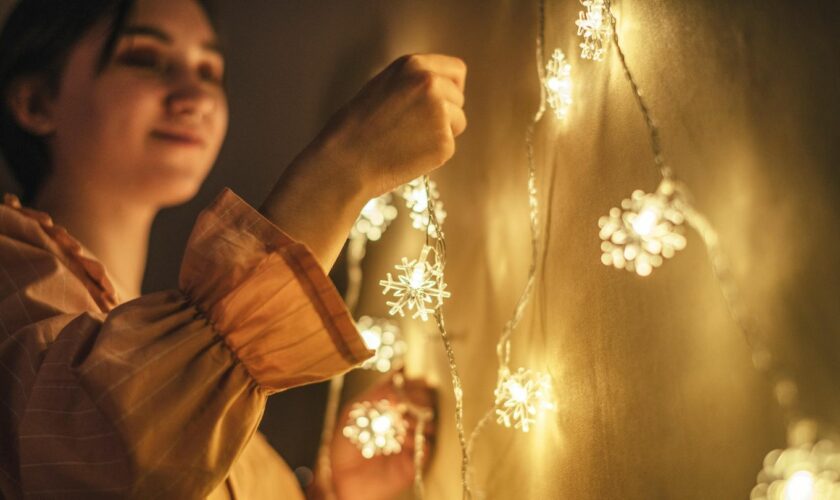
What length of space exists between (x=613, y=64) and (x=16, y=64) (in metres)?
0.91

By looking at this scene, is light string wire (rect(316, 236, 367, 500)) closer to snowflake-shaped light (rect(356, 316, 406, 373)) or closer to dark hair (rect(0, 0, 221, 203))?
snowflake-shaped light (rect(356, 316, 406, 373))

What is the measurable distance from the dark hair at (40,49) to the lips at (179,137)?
0.40 ft

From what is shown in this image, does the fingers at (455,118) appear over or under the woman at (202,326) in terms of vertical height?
over

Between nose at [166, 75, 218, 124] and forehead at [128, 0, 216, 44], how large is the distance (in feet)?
0.23

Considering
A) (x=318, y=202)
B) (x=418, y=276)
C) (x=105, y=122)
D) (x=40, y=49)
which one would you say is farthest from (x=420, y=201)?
(x=40, y=49)

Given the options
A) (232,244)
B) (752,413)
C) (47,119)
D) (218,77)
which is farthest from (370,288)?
(752,413)

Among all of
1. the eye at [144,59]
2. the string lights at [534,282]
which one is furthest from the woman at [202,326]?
the eye at [144,59]

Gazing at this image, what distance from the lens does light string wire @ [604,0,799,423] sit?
412mm

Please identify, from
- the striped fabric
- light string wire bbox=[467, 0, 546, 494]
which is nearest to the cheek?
the striped fabric

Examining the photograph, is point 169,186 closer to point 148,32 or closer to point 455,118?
point 148,32

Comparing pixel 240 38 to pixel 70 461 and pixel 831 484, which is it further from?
pixel 831 484

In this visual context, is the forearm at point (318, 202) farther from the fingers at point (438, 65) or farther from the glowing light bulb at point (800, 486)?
the glowing light bulb at point (800, 486)

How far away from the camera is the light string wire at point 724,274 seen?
Answer: 412mm

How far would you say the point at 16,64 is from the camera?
1.05 m
